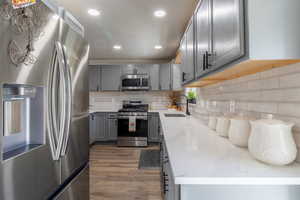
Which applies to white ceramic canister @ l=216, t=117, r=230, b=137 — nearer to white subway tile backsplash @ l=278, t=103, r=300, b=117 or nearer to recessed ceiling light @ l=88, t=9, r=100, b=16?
white subway tile backsplash @ l=278, t=103, r=300, b=117

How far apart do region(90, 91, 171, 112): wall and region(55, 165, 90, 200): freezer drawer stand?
3661 millimetres

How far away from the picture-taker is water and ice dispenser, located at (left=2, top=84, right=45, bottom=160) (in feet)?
2.60

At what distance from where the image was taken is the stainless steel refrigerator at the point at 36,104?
0.75m

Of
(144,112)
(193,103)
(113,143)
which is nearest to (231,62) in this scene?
(193,103)

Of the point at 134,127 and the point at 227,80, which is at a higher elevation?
the point at 227,80

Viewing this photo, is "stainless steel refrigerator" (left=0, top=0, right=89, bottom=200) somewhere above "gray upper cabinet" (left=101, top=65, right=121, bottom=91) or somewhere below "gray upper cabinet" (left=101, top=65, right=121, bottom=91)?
below

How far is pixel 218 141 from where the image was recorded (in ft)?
4.13

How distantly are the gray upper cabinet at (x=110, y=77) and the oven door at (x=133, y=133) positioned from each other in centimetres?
95

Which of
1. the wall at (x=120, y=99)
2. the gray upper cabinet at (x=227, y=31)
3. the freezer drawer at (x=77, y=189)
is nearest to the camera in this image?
the gray upper cabinet at (x=227, y=31)

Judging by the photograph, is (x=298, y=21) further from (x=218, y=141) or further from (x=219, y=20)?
(x=218, y=141)

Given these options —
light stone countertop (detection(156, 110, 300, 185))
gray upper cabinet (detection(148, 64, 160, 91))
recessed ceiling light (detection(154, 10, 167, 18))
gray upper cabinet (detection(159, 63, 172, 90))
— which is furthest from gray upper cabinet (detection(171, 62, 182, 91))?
light stone countertop (detection(156, 110, 300, 185))

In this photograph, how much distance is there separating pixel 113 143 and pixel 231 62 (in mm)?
4324

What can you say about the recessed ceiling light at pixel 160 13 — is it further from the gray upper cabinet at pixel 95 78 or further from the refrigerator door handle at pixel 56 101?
the gray upper cabinet at pixel 95 78

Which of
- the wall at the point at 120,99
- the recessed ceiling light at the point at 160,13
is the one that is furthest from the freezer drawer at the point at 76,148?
the wall at the point at 120,99
